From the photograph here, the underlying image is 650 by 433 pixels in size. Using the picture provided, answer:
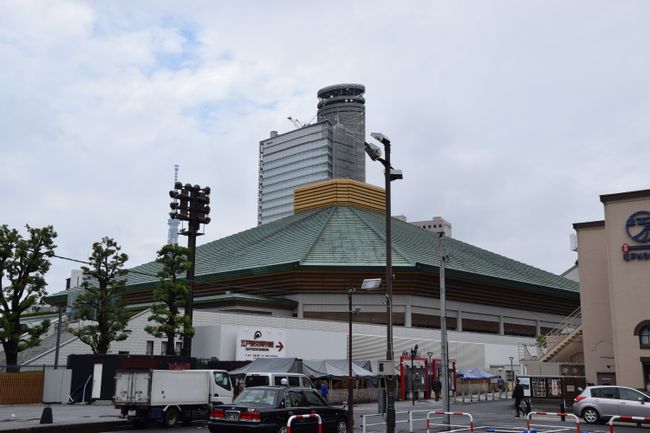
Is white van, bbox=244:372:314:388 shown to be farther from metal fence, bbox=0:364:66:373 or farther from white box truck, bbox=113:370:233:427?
metal fence, bbox=0:364:66:373

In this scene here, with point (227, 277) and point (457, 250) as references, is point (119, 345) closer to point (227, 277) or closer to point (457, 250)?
point (227, 277)

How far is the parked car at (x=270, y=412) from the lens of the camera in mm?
18859

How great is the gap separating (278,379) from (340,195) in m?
52.6

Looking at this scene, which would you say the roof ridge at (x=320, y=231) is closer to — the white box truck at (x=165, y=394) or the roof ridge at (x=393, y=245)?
the roof ridge at (x=393, y=245)

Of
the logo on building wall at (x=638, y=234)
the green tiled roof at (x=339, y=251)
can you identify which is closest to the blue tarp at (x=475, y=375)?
the green tiled roof at (x=339, y=251)

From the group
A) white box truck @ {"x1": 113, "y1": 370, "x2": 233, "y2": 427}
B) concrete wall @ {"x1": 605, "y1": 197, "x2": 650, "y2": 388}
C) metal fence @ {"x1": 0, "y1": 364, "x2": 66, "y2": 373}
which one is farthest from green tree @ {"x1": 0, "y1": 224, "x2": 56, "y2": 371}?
concrete wall @ {"x1": 605, "y1": 197, "x2": 650, "y2": 388}

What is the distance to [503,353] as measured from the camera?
2761 inches

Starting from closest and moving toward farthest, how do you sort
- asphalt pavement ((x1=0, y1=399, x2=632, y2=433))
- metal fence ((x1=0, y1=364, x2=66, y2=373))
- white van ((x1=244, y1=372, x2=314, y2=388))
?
1. asphalt pavement ((x1=0, y1=399, x2=632, y2=433))
2. white van ((x1=244, y1=372, x2=314, y2=388))
3. metal fence ((x1=0, y1=364, x2=66, y2=373))

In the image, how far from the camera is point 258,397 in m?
20.0

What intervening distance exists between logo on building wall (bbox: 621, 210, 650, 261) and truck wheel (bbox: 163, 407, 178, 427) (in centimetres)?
2518

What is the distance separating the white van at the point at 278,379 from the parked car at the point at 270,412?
779cm

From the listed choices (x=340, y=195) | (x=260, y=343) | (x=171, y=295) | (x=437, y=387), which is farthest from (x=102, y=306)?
(x=340, y=195)

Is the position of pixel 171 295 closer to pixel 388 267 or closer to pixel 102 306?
pixel 102 306

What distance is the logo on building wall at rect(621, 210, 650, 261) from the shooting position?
37153 mm
